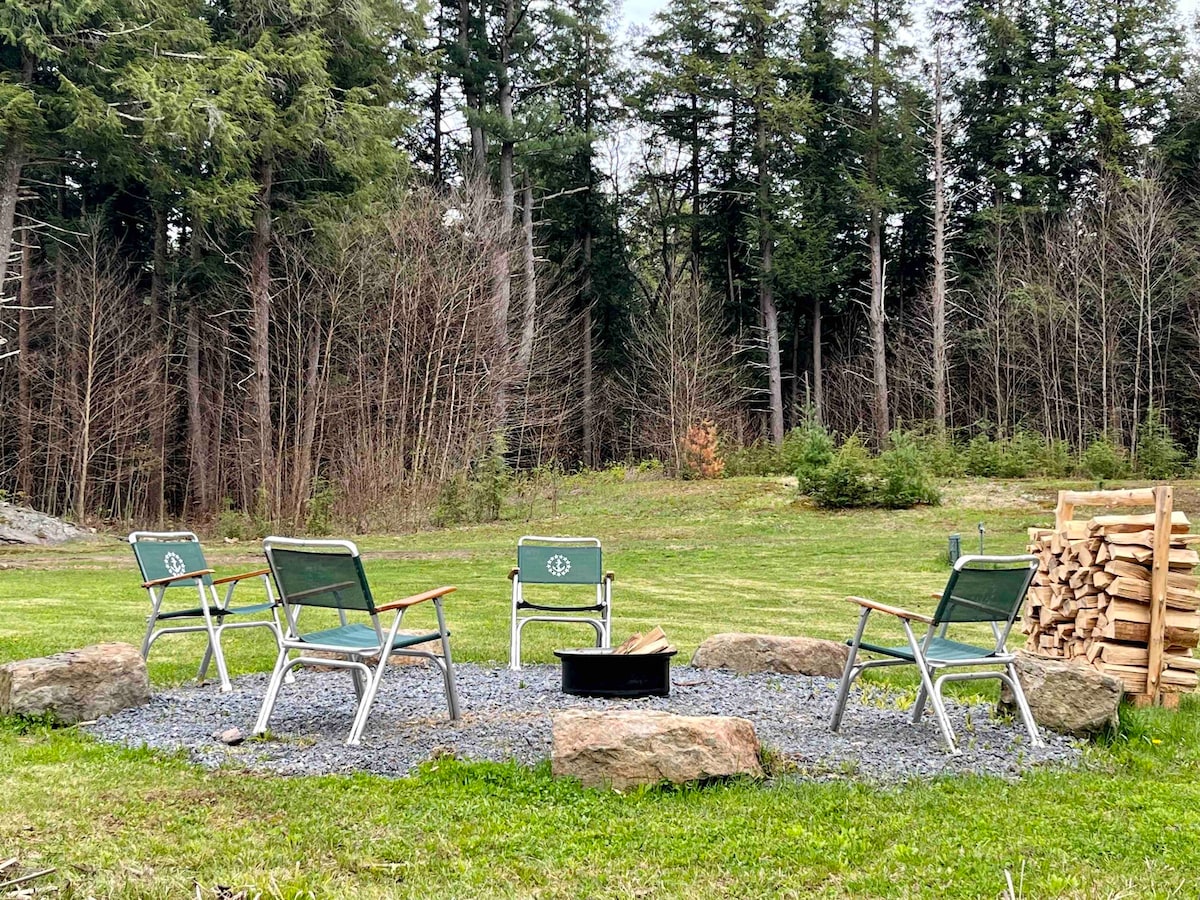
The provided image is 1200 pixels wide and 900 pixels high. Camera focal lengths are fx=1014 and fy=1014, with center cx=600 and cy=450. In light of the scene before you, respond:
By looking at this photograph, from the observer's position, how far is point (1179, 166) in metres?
27.0

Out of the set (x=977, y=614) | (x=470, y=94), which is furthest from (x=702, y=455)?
(x=977, y=614)

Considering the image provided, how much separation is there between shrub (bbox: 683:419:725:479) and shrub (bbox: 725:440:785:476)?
1.57 ft

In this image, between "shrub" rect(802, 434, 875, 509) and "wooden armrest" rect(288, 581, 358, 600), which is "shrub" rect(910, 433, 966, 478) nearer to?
"shrub" rect(802, 434, 875, 509)

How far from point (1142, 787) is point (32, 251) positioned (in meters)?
24.1

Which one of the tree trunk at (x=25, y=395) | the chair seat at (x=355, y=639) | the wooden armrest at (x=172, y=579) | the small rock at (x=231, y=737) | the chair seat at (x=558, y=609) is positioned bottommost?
the small rock at (x=231, y=737)

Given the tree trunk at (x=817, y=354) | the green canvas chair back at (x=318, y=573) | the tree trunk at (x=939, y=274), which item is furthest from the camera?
the tree trunk at (x=817, y=354)

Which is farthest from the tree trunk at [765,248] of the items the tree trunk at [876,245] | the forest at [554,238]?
the tree trunk at [876,245]

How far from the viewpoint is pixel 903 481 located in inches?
726

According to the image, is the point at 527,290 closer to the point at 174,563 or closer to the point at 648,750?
the point at 174,563

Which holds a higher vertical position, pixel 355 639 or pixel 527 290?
pixel 527 290

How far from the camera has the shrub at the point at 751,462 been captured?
24.2 meters

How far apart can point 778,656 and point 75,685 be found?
3851 mm

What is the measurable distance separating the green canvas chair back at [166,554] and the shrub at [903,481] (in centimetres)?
1434

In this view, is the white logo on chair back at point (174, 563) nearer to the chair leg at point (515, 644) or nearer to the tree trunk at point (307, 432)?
the chair leg at point (515, 644)
